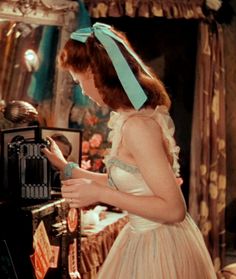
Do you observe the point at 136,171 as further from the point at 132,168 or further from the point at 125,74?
the point at 125,74

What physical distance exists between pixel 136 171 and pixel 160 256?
12.6 inches

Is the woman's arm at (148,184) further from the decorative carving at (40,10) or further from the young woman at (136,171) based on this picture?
the decorative carving at (40,10)

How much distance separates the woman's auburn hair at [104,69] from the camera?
1799 millimetres

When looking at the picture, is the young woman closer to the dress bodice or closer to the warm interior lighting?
the dress bodice

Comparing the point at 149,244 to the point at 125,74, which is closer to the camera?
the point at 125,74

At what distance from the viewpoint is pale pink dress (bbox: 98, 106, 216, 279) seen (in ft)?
6.07

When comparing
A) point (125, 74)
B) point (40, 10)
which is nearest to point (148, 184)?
point (125, 74)

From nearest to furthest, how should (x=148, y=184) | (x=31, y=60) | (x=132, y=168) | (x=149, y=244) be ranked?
(x=148, y=184)
(x=132, y=168)
(x=149, y=244)
(x=31, y=60)

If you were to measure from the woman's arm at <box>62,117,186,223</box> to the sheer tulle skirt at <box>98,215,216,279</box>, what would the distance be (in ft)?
0.68

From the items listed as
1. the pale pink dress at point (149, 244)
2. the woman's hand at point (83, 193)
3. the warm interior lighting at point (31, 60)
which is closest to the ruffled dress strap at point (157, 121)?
the pale pink dress at point (149, 244)

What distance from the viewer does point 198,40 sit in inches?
177

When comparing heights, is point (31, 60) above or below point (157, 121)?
above

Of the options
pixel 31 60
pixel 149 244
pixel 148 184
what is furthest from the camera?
pixel 31 60

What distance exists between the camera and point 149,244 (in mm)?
1919
